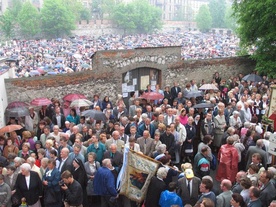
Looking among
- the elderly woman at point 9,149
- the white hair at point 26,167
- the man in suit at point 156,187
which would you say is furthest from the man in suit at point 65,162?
the man in suit at point 156,187

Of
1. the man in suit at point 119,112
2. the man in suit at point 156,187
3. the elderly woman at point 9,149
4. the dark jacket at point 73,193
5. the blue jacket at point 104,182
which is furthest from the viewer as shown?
the man in suit at point 119,112

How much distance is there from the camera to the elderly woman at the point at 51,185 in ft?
22.0

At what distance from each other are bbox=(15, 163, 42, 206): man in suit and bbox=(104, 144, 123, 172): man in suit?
61.0 inches

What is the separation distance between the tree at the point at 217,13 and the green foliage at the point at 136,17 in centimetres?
2440

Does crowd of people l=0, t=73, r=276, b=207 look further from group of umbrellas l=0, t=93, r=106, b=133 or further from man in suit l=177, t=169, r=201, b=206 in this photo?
group of umbrellas l=0, t=93, r=106, b=133

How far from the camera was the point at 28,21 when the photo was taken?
213ft

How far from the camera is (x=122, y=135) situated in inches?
345

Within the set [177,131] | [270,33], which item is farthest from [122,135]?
[270,33]

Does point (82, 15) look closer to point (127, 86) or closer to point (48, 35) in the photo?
point (48, 35)

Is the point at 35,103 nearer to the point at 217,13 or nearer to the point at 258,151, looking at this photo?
the point at 258,151

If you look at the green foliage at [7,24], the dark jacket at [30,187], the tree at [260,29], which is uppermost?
the green foliage at [7,24]

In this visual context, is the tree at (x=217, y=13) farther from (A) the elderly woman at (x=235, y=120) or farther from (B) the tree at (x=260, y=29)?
(A) the elderly woman at (x=235, y=120)

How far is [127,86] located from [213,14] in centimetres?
10177

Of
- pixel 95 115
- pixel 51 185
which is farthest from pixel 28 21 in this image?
pixel 51 185
